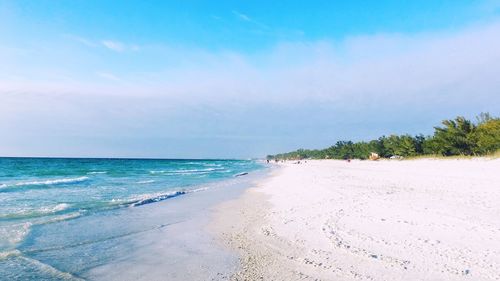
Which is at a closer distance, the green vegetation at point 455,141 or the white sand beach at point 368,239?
the white sand beach at point 368,239

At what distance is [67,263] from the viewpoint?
5840mm

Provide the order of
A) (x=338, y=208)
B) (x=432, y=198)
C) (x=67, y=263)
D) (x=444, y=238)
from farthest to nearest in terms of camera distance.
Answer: (x=432, y=198)
(x=338, y=208)
(x=444, y=238)
(x=67, y=263)

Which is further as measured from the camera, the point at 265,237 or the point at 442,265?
the point at 265,237

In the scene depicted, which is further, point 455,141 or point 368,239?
point 455,141

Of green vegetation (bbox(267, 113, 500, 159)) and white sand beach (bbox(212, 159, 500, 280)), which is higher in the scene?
green vegetation (bbox(267, 113, 500, 159))

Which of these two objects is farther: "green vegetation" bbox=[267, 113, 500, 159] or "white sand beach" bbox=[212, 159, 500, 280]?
"green vegetation" bbox=[267, 113, 500, 159]

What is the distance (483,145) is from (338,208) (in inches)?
1306

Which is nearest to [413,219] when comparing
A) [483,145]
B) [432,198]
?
[432,198]

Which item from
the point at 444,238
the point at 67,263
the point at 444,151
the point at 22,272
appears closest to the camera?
the point at 22,272

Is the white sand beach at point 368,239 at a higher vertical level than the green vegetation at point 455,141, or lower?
lower

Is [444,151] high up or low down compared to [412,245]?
up

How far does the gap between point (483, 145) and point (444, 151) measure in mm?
7618

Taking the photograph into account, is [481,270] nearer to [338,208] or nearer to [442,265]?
[442,265]

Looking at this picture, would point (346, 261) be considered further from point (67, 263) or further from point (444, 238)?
point (67, 263)
